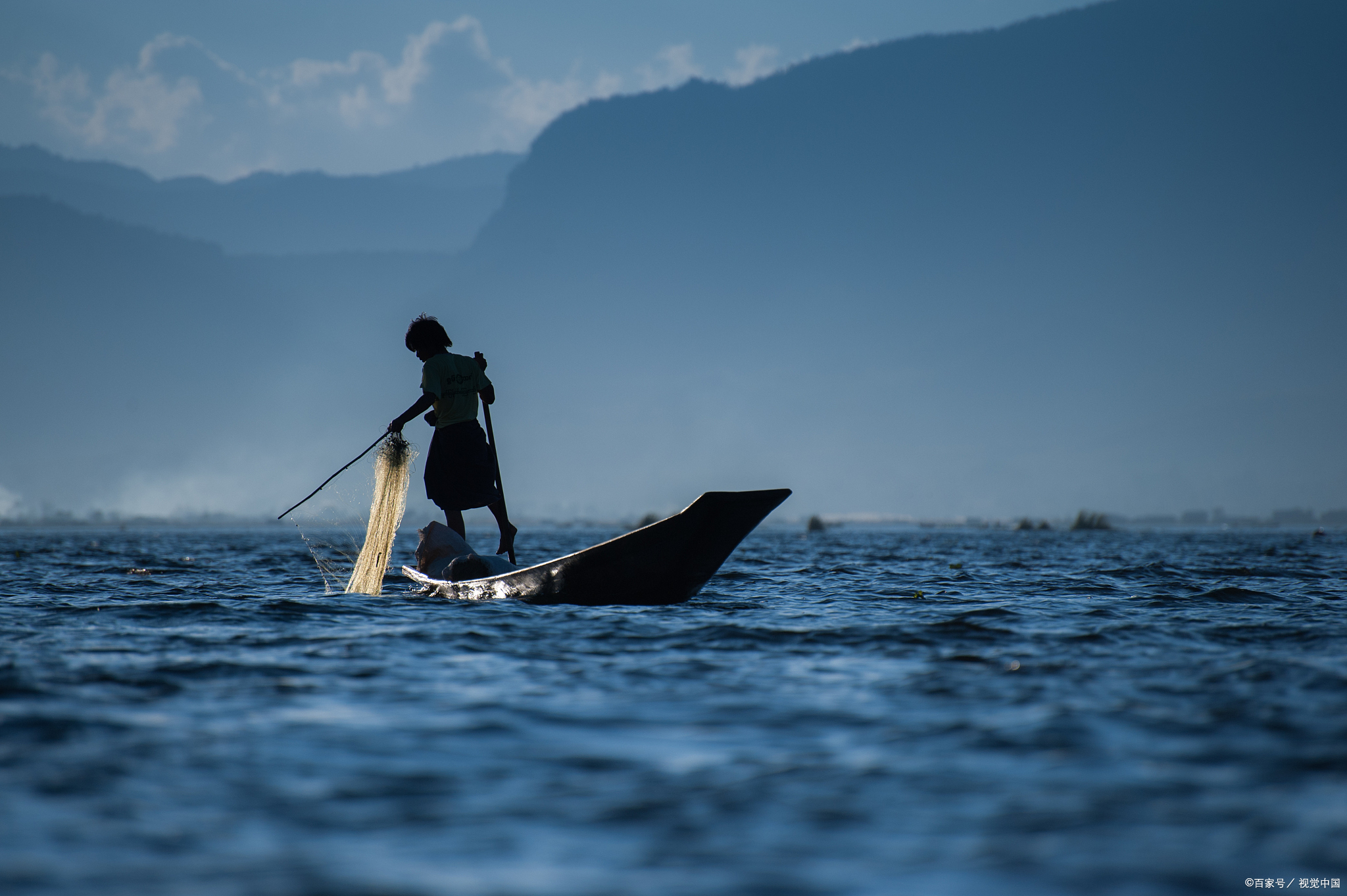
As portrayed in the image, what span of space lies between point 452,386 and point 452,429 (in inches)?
18.8

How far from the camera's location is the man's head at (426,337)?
10.5 meters

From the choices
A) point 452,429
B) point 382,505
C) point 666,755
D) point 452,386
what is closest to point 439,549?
point 382,505

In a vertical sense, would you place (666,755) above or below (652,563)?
below

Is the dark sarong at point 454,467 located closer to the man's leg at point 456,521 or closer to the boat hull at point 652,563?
the man's leg at point 456,521

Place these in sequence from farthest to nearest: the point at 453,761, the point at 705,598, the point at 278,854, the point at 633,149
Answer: the point at 633,149 < the point at 705,598 < the point at 453,761 < the point at 278,854

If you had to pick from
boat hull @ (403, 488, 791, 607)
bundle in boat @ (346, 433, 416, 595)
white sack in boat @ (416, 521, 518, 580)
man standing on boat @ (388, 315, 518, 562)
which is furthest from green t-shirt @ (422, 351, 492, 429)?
boat hull @ (403, 488, 791, 607)

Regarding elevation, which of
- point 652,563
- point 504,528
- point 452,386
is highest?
point 452,386

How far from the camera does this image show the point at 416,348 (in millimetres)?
10570

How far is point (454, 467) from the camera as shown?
1030cm

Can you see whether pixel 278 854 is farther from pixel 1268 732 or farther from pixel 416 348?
pixel 416 348

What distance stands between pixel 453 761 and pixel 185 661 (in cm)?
299

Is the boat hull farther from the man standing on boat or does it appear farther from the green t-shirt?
the green t-shirt

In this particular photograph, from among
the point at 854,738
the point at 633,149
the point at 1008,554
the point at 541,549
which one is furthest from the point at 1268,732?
the point at 633,149

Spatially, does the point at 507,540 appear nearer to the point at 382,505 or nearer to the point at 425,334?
the point at 382,505
